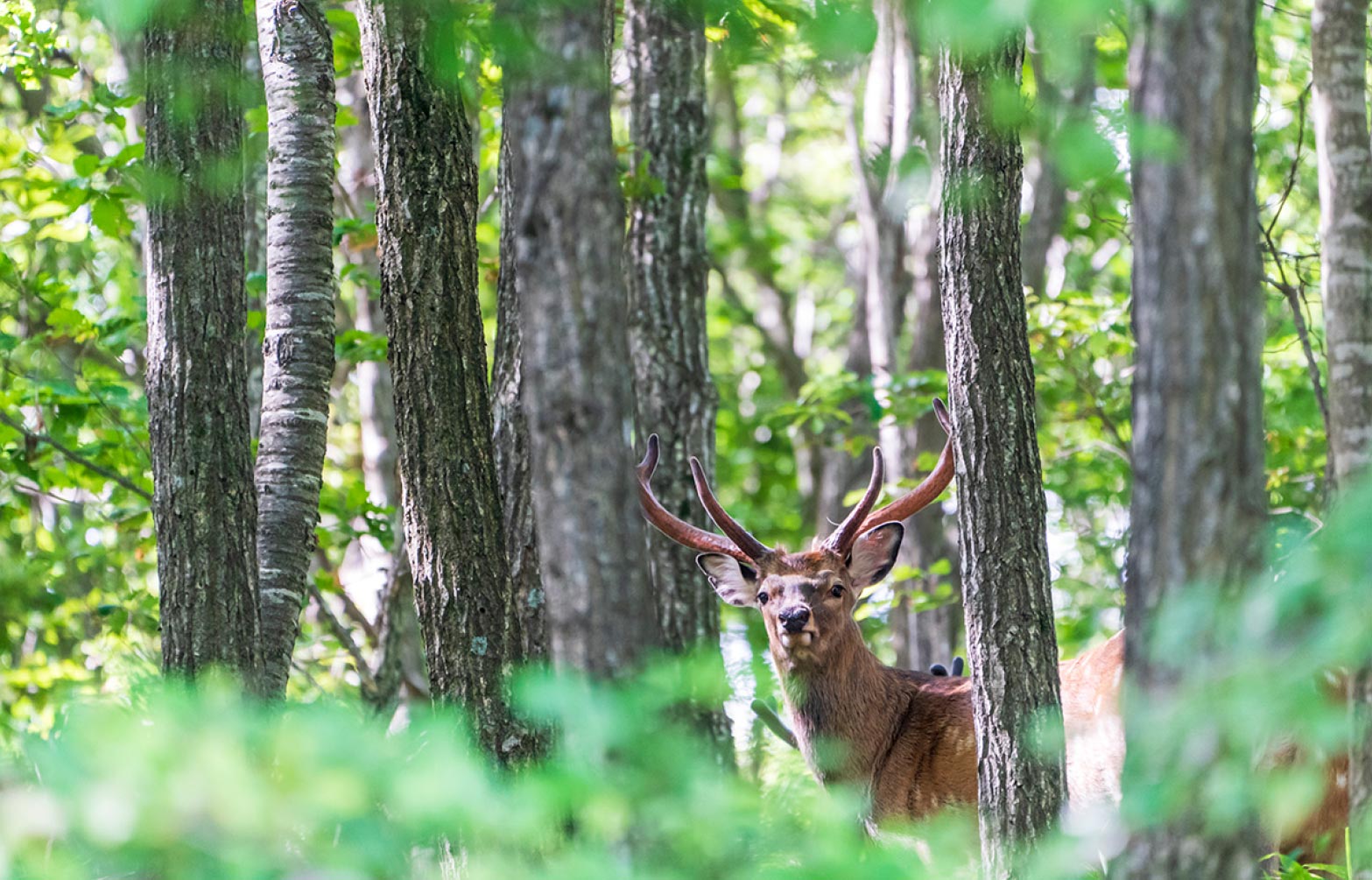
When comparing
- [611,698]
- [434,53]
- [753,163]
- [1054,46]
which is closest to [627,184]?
[434,53]

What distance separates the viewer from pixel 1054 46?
3221mm

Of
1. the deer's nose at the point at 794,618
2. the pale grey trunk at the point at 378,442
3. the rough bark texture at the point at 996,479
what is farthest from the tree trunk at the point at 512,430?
the rough bark texture at the point at 996,479

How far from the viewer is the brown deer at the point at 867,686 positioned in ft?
22.6

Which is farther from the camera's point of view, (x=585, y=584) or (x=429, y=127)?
(x=429, y=127)

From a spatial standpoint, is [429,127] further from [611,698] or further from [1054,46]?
[611,698]

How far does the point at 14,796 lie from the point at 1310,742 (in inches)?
83.1

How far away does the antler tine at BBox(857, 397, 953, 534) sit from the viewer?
739 centimetres

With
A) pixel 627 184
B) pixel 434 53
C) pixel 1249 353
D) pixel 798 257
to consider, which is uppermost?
pixel 798 257

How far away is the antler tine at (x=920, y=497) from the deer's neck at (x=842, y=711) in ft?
2.44

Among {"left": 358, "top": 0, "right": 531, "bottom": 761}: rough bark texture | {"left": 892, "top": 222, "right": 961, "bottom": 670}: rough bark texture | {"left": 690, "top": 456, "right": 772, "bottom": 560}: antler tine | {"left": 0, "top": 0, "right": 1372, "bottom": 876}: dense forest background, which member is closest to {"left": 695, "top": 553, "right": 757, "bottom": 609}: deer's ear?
{"left": 690, "top": 456, "right": 772, "bottom": 560}: antler tine

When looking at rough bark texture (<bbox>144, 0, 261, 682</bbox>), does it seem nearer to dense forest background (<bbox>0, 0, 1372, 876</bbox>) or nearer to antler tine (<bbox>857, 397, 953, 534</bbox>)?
dense forest background (<bbox>0, 0, 1372, 876</bbox>)

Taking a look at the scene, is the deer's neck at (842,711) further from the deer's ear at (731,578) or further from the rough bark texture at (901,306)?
the rough bark texture at (901,306)

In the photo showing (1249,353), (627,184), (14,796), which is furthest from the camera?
(627,184)

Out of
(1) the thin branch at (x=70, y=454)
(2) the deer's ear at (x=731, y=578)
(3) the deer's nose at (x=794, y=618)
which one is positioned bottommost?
(3) the deer's nose at (x=794, y=618)
